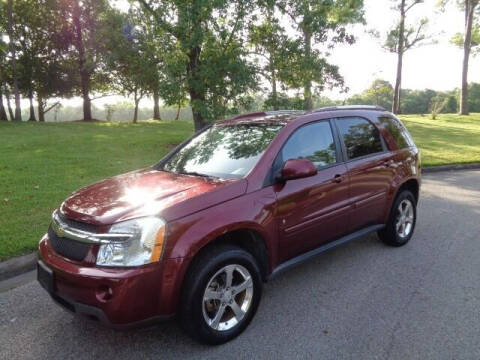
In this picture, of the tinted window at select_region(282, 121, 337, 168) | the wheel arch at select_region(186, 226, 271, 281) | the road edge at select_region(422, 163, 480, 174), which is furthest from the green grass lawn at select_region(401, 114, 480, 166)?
the wheel arch at select_region(186, 226, 271, 281)

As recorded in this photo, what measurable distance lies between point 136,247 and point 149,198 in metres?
0.52

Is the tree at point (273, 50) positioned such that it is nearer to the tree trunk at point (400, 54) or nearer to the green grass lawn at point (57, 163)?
the green grass lawn at point (57, 163)

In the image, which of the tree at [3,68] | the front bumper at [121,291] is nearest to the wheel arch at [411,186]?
the front bumper at [121,291]

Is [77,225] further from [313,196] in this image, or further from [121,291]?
[313,196]

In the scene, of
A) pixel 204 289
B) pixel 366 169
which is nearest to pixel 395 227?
pixel 366 169

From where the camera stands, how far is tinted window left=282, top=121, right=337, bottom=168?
3586mm

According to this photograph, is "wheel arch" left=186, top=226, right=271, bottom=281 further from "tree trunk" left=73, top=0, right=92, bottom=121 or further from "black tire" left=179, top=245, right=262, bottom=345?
"tree trunk" left=73, top=0, right=92, bottom=121

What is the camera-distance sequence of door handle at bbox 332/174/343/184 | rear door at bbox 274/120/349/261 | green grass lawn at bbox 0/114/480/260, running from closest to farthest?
rear door at bbox 274/120/349/261, door handle at bbox 332/174/343/184, green grass lawn at bbox 0/114/480/260

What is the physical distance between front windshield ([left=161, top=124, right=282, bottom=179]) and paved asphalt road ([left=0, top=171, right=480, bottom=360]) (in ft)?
4.30

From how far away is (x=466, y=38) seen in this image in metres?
29.7

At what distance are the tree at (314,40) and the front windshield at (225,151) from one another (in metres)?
6.72

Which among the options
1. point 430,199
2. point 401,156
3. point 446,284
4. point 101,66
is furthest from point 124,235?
point 101,66

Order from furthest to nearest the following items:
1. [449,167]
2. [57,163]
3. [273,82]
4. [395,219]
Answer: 1. [449,167]
2. [273,82]
3. [57,163]
4. [395,219]

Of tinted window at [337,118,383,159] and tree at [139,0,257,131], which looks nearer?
tinted window at [337,118,383,159]
